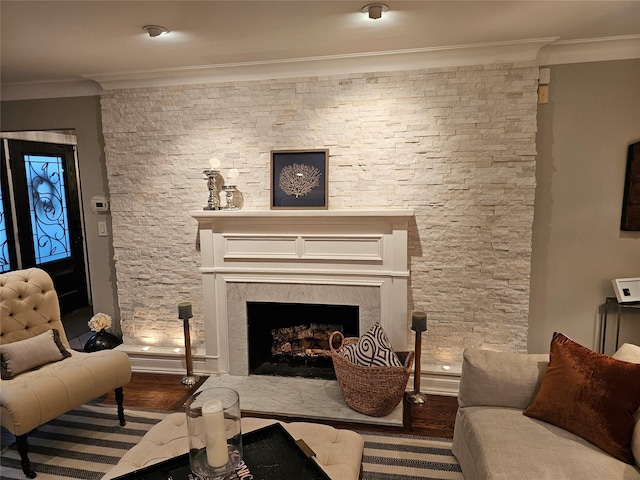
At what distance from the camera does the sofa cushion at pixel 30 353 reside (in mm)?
2352

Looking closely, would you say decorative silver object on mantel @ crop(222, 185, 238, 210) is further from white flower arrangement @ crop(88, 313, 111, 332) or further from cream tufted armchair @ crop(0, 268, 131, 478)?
white flower arrangement @ crop(88, 313, 111, 332)

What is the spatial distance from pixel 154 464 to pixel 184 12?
2114 millimetres

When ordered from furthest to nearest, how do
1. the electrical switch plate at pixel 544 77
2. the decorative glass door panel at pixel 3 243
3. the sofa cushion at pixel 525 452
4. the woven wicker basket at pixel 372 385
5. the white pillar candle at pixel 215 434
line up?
the decorative glass door panel at pixel 3 243, the electrical switch plate at pixel 544 77, the woven wicker basket at pixel 372 385, the sofa cushion at pixel 525 452, the white pillar candle at pixel 215 434

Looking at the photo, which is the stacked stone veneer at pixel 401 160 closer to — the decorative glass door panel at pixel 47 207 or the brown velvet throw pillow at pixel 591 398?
the brown velvet throw pillow at pixel 591 398

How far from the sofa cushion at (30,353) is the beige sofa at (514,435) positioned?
2409mm

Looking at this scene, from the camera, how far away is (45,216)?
179 inches

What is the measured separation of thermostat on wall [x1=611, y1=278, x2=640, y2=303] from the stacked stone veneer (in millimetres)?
563

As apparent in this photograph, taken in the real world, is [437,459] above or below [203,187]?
below

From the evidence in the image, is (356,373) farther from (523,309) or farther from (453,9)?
(453,9)

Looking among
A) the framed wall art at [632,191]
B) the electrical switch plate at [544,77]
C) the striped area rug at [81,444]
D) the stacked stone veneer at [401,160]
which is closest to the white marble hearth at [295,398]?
the striped area rug at [81,444]

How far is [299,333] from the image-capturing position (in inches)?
135

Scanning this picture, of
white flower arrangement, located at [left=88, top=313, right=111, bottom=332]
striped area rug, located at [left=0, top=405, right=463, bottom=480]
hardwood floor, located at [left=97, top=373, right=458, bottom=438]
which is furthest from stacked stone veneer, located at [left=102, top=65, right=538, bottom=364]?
striped area rug, located at [left=0, top=405, right=463, bottom=480]

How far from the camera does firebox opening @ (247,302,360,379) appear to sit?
333cm

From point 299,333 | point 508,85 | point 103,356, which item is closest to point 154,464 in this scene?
point 103,356
